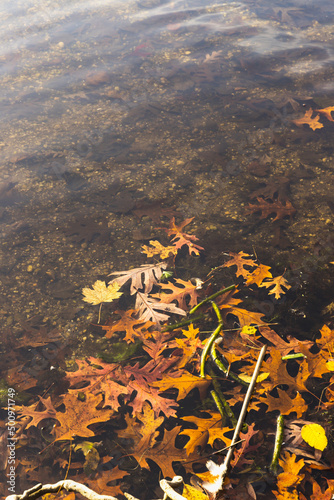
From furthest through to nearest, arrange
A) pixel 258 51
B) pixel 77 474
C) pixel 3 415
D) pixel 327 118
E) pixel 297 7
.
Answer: pixel 297 7, pixel 258 51, pixel 327 118, pixel 3 415, pixel 77 474

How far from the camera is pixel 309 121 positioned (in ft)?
11.2

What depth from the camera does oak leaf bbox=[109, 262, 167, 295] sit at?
2.26 metres

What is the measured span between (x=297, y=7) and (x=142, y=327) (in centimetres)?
631

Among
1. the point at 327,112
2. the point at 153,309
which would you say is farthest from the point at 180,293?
the point at 327,112

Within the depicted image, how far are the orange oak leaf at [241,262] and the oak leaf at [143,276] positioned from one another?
1.53ft

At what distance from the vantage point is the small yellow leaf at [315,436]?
58.8 inches

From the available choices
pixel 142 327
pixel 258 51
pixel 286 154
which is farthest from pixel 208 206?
pixel 258 51

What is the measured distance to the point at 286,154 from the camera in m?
3.09

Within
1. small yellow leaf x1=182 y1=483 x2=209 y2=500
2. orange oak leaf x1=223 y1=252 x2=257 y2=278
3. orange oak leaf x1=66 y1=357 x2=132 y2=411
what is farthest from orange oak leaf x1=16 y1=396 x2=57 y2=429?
orange oak leaf x1=223 y1=252 x2=257 y2=278

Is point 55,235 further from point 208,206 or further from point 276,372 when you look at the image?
point 276,372

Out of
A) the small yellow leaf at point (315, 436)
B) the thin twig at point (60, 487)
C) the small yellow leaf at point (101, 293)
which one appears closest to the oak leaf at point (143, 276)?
the small yellow leaf at point (101, 293)

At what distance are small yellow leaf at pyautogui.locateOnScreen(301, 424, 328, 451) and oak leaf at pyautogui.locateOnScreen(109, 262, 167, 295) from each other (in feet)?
3.84

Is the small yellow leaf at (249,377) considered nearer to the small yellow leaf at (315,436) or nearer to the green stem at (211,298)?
the small yellow leaf at (315,436)

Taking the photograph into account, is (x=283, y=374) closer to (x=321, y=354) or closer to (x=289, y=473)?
(x=321, y=354)
